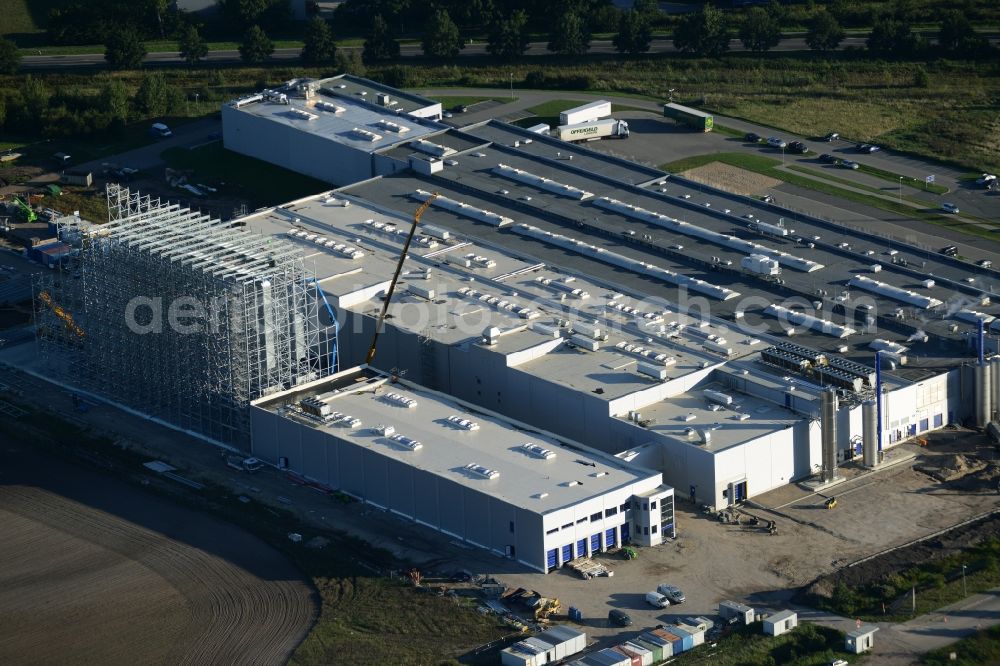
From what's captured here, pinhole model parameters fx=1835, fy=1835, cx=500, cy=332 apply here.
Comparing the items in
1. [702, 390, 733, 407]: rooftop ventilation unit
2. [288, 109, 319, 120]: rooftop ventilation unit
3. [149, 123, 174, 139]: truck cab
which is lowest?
[702, 390, 733, 407]: rooftop ventilation unit

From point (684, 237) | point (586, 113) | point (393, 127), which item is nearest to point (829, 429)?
point (684, 237)

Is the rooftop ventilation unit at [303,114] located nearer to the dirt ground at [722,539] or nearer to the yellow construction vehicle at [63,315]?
the yellow construction vehicle at [63,315]

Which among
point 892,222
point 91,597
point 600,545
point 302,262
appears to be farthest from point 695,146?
point 91,597

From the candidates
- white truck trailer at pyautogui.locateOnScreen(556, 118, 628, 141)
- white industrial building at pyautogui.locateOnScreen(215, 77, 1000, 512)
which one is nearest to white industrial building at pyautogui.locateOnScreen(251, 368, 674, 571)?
white industrial building at pyautogui.locateOnScreen(215, 77, 1000, 512)

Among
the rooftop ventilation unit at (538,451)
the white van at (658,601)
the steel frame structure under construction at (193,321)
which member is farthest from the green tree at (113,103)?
the white van at (658,601)

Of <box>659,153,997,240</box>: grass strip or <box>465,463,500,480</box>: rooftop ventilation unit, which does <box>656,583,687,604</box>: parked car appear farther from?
<box>659,153,997,240</box>: grass strip

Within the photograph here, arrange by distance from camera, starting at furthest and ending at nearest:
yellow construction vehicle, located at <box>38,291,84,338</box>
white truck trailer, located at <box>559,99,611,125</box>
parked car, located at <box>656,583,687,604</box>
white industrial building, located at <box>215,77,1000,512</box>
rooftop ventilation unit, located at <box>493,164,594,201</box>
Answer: white truck trailer, located at <box>559,99,611,125</box> < rooftop ventilation unit, located at <box>493,164,594,201</box> < yellow construction vehicle, located at <box>38,291,84,338</box> < white industrial building, located at <box>215,77,1000,512</box> < parked car, located at <box>656,583,687,604</box>

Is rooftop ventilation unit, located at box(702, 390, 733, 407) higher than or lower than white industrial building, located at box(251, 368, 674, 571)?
higher
